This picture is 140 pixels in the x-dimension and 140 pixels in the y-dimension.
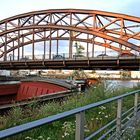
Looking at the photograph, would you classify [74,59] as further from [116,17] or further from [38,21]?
[38,21]

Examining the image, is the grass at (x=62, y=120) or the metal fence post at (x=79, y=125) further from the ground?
the metal fence post at (x=79, y=125)

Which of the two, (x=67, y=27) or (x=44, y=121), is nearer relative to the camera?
(x=44, y=121)

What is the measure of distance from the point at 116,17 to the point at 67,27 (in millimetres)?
10615

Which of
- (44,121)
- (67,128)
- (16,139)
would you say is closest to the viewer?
(44,121)

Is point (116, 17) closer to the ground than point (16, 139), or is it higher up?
higher up

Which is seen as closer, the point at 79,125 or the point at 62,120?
the point at 79,125

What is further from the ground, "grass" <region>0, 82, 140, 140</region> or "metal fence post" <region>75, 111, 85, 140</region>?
"metal fence post" <region>75, 111, 85, 140</region>

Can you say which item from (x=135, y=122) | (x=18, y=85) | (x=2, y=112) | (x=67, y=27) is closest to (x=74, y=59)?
(x=67, y=27)

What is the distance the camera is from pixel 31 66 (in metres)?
79.8

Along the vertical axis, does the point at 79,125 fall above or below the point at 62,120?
above

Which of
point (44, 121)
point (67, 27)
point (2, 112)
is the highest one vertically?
point (67, 27)

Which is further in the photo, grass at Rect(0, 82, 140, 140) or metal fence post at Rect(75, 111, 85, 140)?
grass at Rect(0, 82, 140, 140)

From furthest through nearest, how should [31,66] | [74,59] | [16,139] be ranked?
[31,66] → [74,59] → [16,139]

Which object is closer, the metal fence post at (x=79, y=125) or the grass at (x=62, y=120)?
the metal fence post at (x=79, y=125)
